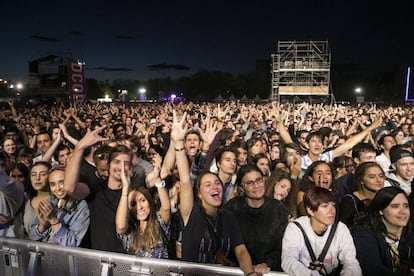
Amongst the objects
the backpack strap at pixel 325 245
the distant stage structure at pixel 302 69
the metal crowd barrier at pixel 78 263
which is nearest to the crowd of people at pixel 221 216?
the backpack strap at pixel 325 245

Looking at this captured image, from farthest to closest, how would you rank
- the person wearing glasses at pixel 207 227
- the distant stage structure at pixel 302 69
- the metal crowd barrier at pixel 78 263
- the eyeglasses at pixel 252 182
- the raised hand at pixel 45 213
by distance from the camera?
1. the distant stage structure at pixel 302 69
2. the eyeglasses at pixel 252 182
3. the raised hand at pixel 45 213
4. the person wearing glasses at pixel 207 227
5. the metal crowd barrier at pixel 78 263

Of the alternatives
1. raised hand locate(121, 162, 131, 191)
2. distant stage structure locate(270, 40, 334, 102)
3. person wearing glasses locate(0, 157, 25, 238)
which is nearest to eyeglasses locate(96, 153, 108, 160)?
person wearing glasses locate(0, 157, 25, 238)

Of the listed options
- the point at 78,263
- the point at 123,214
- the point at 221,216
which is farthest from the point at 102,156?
the point at 221,216

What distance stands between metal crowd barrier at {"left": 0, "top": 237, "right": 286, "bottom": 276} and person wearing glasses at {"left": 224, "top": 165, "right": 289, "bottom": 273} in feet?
2.39

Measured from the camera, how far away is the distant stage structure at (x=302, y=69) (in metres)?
32.3

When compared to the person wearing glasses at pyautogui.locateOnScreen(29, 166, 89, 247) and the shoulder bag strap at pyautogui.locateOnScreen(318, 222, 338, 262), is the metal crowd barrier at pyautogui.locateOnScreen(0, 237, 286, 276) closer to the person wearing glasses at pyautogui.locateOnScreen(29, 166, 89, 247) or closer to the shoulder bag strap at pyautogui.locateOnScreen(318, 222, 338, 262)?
the person wearing glasses at pyautogui.locateOnScreen(29, 166, 89, 247)

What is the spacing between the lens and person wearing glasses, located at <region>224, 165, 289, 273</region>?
3.03m

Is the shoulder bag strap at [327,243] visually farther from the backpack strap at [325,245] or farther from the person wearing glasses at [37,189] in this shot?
the person wearing glasses at [37,189]

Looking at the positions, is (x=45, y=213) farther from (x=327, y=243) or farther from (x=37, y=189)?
(x=327, y=243)

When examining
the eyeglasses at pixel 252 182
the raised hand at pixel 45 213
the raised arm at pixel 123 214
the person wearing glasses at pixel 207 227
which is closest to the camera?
the person wearing glasses at pixel 207 227

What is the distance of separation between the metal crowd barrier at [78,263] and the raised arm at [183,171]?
44cm

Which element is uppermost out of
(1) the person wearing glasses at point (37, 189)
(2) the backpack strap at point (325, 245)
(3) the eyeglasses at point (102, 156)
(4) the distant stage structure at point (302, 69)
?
(4) the distant stage structure at point (302, 69)

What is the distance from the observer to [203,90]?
88.2 meters

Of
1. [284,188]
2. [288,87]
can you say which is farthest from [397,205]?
[288,87]
